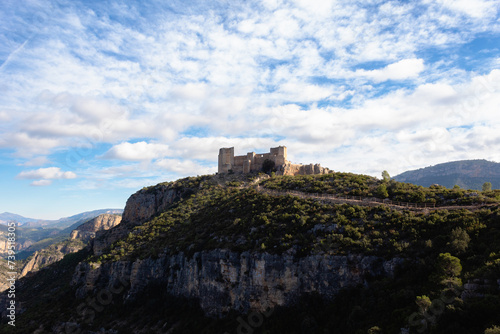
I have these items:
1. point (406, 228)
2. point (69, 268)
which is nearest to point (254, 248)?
point (406, 228)

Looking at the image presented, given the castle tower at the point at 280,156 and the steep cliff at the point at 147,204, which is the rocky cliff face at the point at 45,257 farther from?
the castle tower at the point at 280,156

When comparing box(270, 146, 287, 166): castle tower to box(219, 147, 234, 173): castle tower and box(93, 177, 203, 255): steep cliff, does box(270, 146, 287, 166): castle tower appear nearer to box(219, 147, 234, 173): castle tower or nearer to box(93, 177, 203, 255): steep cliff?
box(219, 147, 234, 173): castle tower

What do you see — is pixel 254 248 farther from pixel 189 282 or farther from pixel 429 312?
pixel 429 312

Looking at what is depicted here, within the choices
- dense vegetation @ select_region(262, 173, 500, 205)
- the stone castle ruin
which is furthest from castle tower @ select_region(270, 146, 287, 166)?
dense vegetation @ select_region(262, 173, 500, 205)

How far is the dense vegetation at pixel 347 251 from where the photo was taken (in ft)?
63.0

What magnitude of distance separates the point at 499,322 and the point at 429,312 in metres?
3.85

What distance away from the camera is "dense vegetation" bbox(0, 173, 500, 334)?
1919cm

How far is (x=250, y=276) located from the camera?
108 ft

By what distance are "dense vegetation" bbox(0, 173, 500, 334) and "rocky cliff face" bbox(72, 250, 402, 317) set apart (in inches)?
38.3

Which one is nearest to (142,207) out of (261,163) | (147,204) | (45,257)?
(147,204)

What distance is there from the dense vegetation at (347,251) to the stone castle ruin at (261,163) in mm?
16380

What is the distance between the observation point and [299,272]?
29.9 metres

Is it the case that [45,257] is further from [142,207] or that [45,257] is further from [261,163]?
[261,163]

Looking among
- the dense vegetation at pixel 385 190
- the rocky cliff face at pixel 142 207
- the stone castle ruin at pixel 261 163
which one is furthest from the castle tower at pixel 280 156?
the rocky cliff face at pixel 142 207
